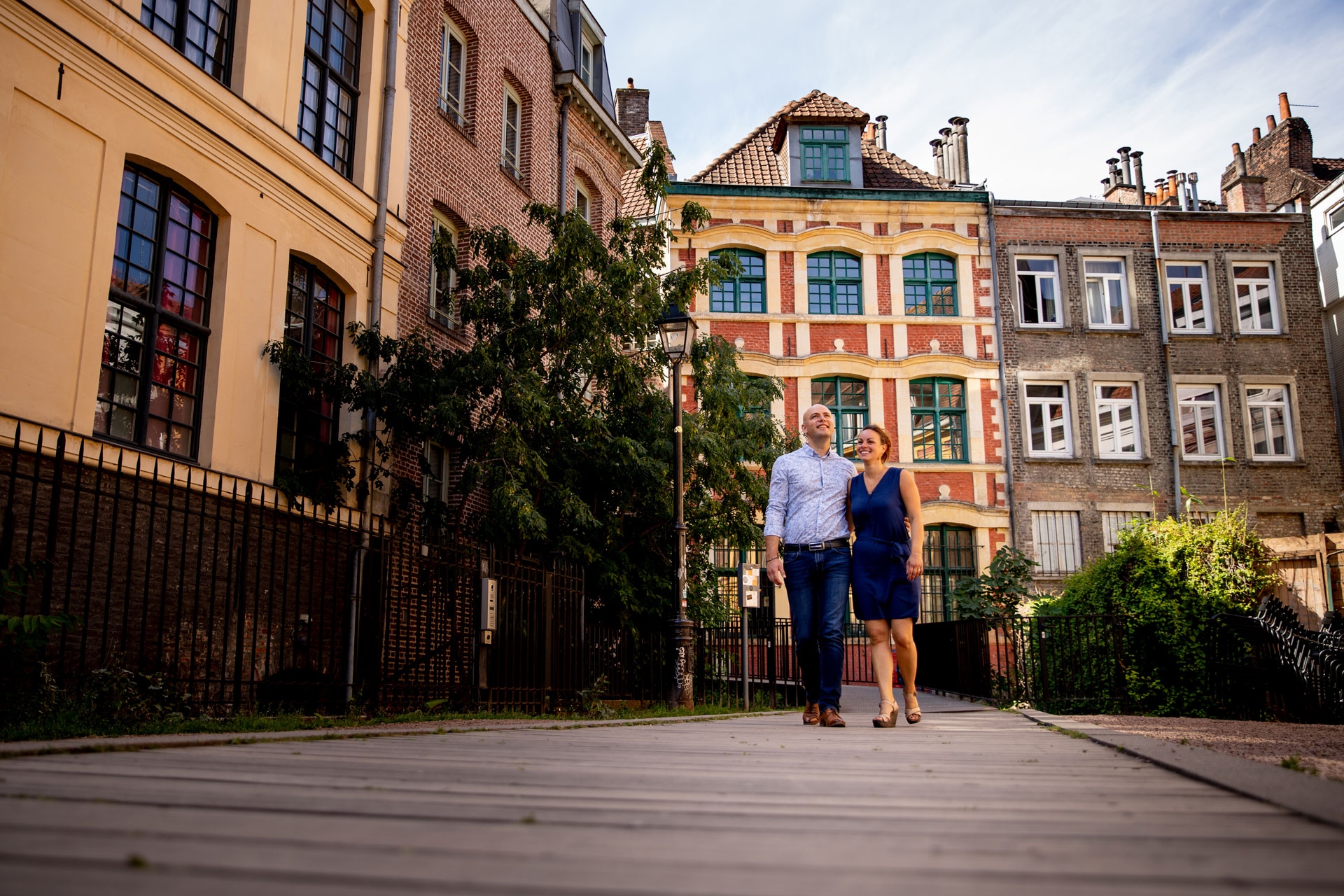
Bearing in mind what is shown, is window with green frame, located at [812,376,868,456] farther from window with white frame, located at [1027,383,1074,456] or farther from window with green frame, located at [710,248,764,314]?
window with white frame, located at [1027,383,1074,456]

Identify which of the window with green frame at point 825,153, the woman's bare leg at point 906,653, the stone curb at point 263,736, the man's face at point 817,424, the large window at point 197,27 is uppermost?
the window with green frame at point 825,153

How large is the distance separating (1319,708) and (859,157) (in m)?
20.8

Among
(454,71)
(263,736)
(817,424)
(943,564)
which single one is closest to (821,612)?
(817,424)

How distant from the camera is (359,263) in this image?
43.6ft

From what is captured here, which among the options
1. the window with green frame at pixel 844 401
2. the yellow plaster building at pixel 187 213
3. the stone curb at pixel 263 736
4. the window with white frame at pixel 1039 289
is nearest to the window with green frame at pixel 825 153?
the window with white frame at pixel 1039 289

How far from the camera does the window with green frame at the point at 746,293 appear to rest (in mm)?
27797

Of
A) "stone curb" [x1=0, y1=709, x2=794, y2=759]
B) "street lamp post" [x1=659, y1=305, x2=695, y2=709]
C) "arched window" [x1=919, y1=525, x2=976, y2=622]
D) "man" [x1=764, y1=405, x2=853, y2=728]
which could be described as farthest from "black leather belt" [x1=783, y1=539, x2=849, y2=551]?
"arched window" [x1=919, y1=525, x2=976, y2=622]

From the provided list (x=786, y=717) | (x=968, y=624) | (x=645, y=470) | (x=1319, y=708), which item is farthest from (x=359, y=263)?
(x=1319, y=708)

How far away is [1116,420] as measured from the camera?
89.2 feet

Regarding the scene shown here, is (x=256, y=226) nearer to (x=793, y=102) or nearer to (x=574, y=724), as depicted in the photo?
(x=574, y=724)

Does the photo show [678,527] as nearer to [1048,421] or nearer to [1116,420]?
[1048,421]

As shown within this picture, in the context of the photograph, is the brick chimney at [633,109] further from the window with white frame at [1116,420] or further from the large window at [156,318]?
the large window at [156,318]

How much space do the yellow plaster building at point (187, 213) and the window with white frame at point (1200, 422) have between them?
Answer: 21.8 m

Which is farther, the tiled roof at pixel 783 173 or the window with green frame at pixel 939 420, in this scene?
the tiled roof at pixel 783 173
